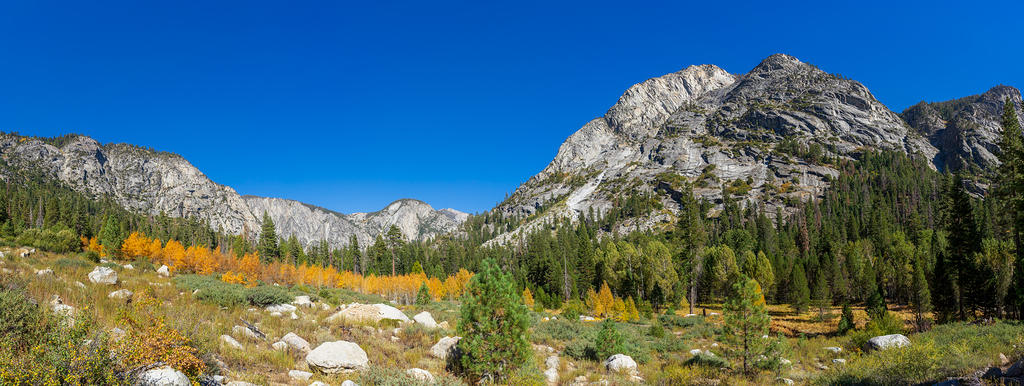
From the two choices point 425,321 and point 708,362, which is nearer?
point 425,321

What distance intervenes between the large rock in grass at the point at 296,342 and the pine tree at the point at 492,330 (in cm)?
461

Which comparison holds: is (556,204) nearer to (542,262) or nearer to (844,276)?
(542,262)

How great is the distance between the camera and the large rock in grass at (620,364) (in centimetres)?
1694

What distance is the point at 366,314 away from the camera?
1822 cm

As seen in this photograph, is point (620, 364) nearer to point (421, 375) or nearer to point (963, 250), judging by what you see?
point (421, 375)

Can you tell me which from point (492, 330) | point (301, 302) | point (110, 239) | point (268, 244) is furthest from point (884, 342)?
point (110, 239)

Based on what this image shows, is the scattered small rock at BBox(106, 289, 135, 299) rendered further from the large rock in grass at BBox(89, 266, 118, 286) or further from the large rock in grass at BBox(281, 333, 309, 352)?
the large rock in grass at BBox(281, 333, 309, 352)

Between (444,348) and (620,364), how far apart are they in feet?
25.3

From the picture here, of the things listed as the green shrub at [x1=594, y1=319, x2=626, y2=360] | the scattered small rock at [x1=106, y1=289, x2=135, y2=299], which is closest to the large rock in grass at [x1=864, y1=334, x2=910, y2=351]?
the green shrub at [x1=594, y1=319, x2=626, y2=360]

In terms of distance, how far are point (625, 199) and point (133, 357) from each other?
167 meters

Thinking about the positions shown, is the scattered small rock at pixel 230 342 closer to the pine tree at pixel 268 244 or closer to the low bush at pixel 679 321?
the low bush at pixel 679 321

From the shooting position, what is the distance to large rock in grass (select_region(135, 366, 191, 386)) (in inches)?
255

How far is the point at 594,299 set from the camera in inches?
1953

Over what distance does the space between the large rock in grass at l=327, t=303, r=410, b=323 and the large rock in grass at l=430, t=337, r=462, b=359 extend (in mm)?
4016
